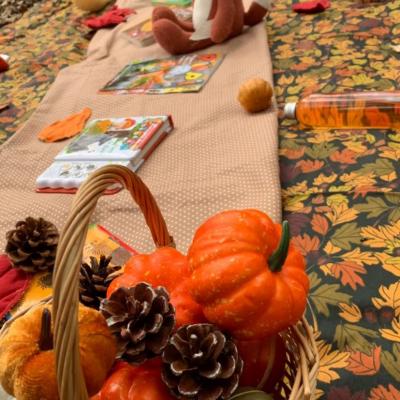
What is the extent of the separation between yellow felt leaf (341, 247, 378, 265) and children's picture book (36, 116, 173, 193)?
43cm

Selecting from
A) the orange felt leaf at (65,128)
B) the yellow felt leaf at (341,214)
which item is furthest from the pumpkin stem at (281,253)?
the orange felt leaf at (65,128)

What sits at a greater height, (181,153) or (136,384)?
(136,384)

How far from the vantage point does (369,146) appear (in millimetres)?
876

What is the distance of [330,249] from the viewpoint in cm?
70

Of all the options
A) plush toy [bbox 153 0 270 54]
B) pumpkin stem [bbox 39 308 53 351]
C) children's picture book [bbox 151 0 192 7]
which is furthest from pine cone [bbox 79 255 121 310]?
children's picture book [bbox 151 0 192 7]

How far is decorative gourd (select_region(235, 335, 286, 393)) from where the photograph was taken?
1.45ft

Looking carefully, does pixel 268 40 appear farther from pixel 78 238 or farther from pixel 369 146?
pixel 78 238

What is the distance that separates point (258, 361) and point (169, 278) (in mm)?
117

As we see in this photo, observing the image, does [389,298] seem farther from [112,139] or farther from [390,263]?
[112,139]

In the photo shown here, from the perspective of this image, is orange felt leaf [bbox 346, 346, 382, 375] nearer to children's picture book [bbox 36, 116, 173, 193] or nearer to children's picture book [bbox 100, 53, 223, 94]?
children's picture book [bbox 36, 116, 173, 193]

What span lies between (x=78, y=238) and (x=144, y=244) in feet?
1.36

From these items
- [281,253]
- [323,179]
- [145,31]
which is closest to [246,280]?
[281,253]

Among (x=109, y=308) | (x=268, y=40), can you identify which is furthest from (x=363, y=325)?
(x=268, y=40)

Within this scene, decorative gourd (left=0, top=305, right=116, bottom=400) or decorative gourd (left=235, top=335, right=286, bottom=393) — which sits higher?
decorative gourd (left=0, top=305, right=116, bottom=400)
